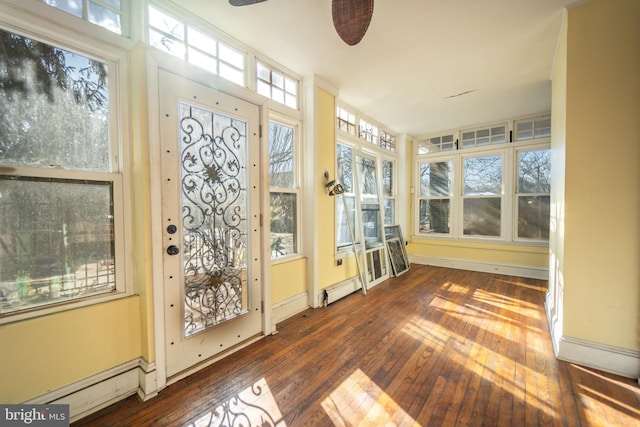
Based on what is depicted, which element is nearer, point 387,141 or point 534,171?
point 534,171

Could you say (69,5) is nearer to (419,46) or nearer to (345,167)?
(419,46)

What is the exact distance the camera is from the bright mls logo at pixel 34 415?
52.8 inches

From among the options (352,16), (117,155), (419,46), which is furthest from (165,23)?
(419,46)

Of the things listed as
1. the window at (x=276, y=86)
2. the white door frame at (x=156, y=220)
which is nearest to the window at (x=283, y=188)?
the window at (x=276, y=86)

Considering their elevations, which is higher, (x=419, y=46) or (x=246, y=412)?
(x=419, y=46)

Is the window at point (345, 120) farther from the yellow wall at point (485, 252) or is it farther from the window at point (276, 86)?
the yellow wall at point (485, 252)

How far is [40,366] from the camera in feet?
4.70

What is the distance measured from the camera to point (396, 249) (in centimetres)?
498

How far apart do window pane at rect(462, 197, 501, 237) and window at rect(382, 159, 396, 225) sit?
139 cm

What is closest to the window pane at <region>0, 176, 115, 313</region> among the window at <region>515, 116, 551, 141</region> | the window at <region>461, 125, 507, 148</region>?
the window at <region>461, 125, 507, 148</region>

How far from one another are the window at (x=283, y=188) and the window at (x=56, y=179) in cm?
143

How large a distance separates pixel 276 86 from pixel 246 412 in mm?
2971

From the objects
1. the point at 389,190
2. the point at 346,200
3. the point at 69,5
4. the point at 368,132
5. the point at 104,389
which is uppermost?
the point at 368,132

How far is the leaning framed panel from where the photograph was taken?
4.70 metres
